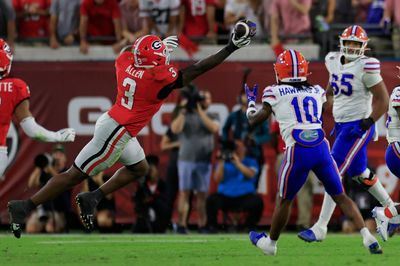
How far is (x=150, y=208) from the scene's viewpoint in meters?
14.7

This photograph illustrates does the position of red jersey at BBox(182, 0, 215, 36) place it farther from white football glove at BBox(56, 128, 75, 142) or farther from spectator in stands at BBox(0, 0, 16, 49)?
white football glove at BBox(56, 128, 75, 142)

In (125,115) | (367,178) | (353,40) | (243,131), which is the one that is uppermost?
(353,40)

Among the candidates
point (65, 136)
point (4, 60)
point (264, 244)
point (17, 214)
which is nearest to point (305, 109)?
point (264, 244)

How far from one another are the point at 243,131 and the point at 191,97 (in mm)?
853

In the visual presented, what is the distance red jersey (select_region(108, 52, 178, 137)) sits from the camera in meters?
10.3

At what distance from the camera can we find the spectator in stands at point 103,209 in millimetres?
14875

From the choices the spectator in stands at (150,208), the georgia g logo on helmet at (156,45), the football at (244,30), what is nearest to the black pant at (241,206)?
the spectator in stands at (150,208)

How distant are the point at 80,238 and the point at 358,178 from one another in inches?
125

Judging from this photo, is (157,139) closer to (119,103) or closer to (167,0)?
(167,0)

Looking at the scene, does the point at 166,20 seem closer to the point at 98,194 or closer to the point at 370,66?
the point at 370,66

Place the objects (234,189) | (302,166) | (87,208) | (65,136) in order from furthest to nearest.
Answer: (234,189) → (65,136) → (87,208) → (302,166)

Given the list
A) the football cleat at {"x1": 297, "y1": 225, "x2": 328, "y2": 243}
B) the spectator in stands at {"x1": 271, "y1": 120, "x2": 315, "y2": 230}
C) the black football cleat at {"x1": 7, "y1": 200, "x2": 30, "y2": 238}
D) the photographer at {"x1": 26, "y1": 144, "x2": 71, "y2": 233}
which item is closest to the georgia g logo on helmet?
the black football cleat at {"x1": 7, "y1": 200, "x2": 30, "y2": 238}

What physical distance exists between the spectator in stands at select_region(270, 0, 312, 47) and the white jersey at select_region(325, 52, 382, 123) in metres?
3.74

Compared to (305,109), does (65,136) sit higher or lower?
lower
